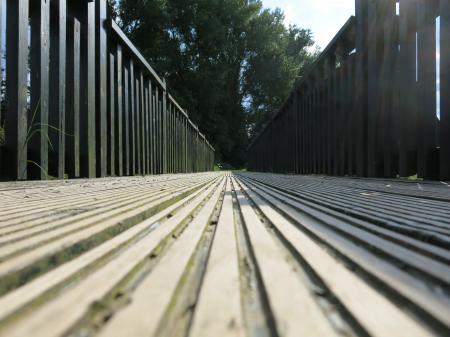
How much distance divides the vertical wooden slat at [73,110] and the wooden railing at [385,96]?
234 cm

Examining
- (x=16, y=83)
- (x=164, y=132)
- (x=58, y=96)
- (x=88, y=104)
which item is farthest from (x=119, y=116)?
(x=164, y=132)

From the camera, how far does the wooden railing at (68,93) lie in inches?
70.8

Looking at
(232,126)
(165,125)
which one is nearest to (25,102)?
(165,125)

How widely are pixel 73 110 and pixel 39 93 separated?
425 millimetres

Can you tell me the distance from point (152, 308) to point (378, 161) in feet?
10.8

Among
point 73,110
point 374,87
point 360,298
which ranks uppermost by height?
point 374,87

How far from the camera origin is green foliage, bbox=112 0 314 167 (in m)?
19.8

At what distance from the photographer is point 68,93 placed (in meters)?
2.43

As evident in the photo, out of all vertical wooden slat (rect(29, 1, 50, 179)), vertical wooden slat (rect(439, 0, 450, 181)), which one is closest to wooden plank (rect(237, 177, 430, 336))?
vertical wooden slat (rect(29, 1, 50, 179))

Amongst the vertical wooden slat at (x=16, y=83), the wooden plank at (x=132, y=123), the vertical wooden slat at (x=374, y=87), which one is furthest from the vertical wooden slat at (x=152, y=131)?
the vertical wooden slat at (x=16, y=83)

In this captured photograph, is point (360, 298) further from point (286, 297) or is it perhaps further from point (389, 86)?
point (389, 86)

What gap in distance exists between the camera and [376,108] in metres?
3.28

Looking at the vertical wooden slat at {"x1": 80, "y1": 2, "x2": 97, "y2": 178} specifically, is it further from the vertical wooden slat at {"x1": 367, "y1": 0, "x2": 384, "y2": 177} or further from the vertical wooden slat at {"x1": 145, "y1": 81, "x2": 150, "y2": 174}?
the vertical wooden slat at {"x1": 367, "y1": 0, "x2": 384, "y2": 177}

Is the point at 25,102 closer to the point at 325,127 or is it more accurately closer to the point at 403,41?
the point at 403,41
